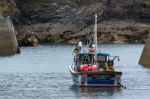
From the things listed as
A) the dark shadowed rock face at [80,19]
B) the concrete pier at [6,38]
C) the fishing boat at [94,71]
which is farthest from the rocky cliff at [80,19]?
the fishing boat at [94,71]

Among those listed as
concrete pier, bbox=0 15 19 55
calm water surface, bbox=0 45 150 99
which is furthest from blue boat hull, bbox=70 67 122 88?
concrete pier, bbox=0 15 19 55

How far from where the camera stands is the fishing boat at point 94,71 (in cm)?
6181

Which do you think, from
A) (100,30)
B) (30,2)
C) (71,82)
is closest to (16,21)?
(30,2)

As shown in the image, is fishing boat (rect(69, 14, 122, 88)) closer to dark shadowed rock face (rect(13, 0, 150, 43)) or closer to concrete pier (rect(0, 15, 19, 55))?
concrete pier (rect(0, 15, 19, 55))

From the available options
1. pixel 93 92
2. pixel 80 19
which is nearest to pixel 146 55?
pixel 93 92

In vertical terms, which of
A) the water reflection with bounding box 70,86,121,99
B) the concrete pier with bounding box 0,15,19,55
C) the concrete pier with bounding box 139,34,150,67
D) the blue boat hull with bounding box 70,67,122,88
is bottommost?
the concrete pier with bounding box 0,15,19,55

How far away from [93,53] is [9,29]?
4745 centimetres

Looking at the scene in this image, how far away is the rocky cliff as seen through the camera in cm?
17462

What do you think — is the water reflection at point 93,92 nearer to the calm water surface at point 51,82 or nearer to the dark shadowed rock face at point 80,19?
the calm water surface at point 51,82

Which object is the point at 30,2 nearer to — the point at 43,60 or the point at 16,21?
the point at 16,21

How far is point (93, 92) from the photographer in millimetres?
61281

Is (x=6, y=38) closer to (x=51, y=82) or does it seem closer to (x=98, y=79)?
(x=51, y=82)

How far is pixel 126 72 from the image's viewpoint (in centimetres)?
8400

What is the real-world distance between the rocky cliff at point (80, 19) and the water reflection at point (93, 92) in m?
110
